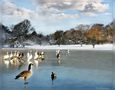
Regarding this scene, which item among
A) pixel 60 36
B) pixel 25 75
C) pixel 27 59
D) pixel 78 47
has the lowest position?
pixel 25 75

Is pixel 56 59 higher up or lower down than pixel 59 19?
lower down

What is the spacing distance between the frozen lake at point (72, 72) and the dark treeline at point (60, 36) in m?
0.11

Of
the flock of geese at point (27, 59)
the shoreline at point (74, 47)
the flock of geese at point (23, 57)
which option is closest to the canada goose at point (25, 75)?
the flock of geese at point (27, 59)

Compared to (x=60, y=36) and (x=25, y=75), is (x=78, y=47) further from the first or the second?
(x=25, y=75)

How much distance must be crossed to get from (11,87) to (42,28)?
0.70 m

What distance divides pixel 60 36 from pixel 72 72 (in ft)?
1.31

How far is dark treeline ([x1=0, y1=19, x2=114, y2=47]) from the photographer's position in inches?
191

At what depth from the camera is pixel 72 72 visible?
486cm

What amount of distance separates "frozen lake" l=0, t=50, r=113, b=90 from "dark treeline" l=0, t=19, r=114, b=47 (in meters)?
0.11

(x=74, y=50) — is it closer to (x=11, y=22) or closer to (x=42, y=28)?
(x=42, y=28)

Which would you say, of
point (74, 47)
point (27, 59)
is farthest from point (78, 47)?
point (27, 59)

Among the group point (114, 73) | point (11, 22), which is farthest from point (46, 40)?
point (114, 73)

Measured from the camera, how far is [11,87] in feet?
15.8

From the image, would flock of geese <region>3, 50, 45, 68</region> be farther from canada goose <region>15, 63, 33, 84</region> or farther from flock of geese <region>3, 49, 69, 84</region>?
canada goose <region>15, 63, 33, 84</region>
